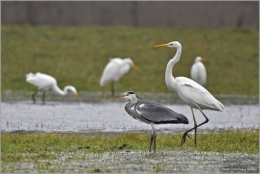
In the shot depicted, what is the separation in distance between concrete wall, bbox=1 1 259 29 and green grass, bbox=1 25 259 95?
117cm

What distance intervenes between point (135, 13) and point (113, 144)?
60.9ft

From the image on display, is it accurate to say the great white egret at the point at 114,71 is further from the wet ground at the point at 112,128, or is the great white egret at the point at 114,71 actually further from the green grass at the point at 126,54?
the wet ground at the point at 112,128

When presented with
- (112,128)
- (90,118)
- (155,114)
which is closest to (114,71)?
(90,118)

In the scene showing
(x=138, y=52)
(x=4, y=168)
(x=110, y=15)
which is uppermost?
(x=110, y=15)

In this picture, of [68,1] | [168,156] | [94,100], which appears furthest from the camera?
[68,1]

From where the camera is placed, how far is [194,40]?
2408 cm

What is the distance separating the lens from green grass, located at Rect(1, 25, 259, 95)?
19.0 meters

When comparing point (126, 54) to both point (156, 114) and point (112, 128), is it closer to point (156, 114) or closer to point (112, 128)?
point (112, 128)

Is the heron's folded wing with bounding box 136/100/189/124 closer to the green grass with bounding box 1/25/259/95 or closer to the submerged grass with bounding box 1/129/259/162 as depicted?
the submerged grass with bounding box 1/129/259/162

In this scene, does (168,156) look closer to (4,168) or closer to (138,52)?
(4,168)

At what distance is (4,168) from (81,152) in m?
1.35

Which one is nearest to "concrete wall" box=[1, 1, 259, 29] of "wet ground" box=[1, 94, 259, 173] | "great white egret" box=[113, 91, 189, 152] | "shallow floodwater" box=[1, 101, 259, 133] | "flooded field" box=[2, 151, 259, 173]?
"wet ground" box=[1, 94, 259, 173]

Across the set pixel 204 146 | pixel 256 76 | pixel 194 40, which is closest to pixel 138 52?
pixel 194 40

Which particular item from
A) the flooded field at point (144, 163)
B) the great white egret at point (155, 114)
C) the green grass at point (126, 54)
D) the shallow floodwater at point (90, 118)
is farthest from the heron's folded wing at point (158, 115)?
the green grass at point (126, 54)
